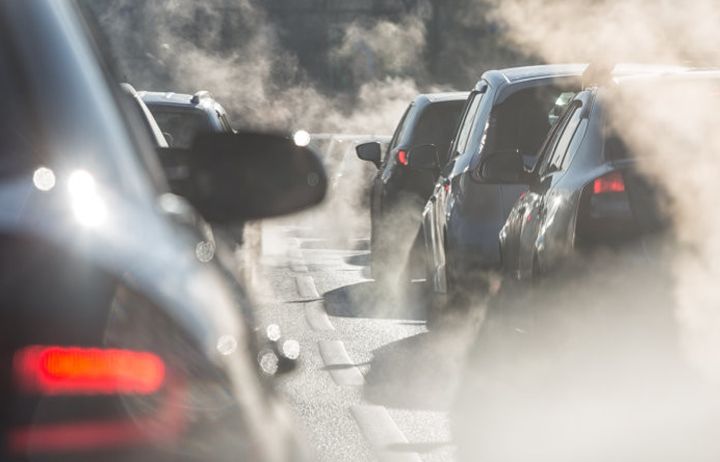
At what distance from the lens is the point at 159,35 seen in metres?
62.1

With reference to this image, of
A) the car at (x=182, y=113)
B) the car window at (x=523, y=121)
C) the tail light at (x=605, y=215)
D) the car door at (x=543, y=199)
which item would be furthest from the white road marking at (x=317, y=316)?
the tail light at (x=605, y=215)

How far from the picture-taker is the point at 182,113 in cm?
1270

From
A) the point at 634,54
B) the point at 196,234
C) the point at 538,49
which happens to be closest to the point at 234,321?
the point at 196,234

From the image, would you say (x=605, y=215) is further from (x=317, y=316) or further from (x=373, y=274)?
(x=373, y=274)

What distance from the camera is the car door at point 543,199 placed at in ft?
24.2

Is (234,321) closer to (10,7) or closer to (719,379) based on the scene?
(10,7)

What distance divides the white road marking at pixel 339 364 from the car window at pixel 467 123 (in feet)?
4.50

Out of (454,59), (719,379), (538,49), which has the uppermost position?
(454,59)

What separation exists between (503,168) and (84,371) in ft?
21.4

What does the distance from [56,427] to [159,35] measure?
61.0 meters

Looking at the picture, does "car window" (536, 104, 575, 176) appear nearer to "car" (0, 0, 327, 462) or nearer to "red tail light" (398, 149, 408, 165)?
"car" (0, 0, 327, 462)

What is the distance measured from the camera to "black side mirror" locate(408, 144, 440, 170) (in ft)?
42.3

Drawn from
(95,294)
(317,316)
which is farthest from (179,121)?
(95,294)

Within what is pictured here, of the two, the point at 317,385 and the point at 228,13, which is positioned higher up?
the point at 228,13
